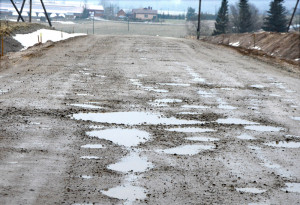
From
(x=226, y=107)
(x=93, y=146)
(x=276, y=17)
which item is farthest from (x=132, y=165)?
(x=276, y=17)

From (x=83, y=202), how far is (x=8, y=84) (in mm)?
10140

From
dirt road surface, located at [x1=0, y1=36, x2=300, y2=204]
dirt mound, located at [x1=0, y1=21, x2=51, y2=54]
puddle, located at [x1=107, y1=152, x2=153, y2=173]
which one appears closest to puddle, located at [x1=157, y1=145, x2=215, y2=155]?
dirt road surface, located at [x1=0, y1=36, x2=300, y2=204]

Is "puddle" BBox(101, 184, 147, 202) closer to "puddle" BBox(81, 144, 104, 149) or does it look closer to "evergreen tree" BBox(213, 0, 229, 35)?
"puddle" BBox(81, 144, 104, 149)

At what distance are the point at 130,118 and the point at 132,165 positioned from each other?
3.46 m

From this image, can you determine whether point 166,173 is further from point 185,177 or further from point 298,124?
point 298,124

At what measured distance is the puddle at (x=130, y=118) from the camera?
36.0ft

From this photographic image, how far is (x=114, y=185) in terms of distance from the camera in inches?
274

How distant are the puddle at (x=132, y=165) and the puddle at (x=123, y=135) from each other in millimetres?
847

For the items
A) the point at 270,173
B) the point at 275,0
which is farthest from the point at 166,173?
the point at 275,0

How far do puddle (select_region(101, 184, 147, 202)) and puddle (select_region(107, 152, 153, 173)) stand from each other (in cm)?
75

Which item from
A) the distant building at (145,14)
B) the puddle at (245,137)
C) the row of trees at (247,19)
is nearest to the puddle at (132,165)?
the puddle at (245,137)

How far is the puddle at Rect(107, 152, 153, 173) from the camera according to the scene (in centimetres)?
771

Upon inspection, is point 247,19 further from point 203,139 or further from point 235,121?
point 203,139

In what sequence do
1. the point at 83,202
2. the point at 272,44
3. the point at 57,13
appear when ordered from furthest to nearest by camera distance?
Answer: the point at 57,13, the point at 272,44, the point at 83,202
